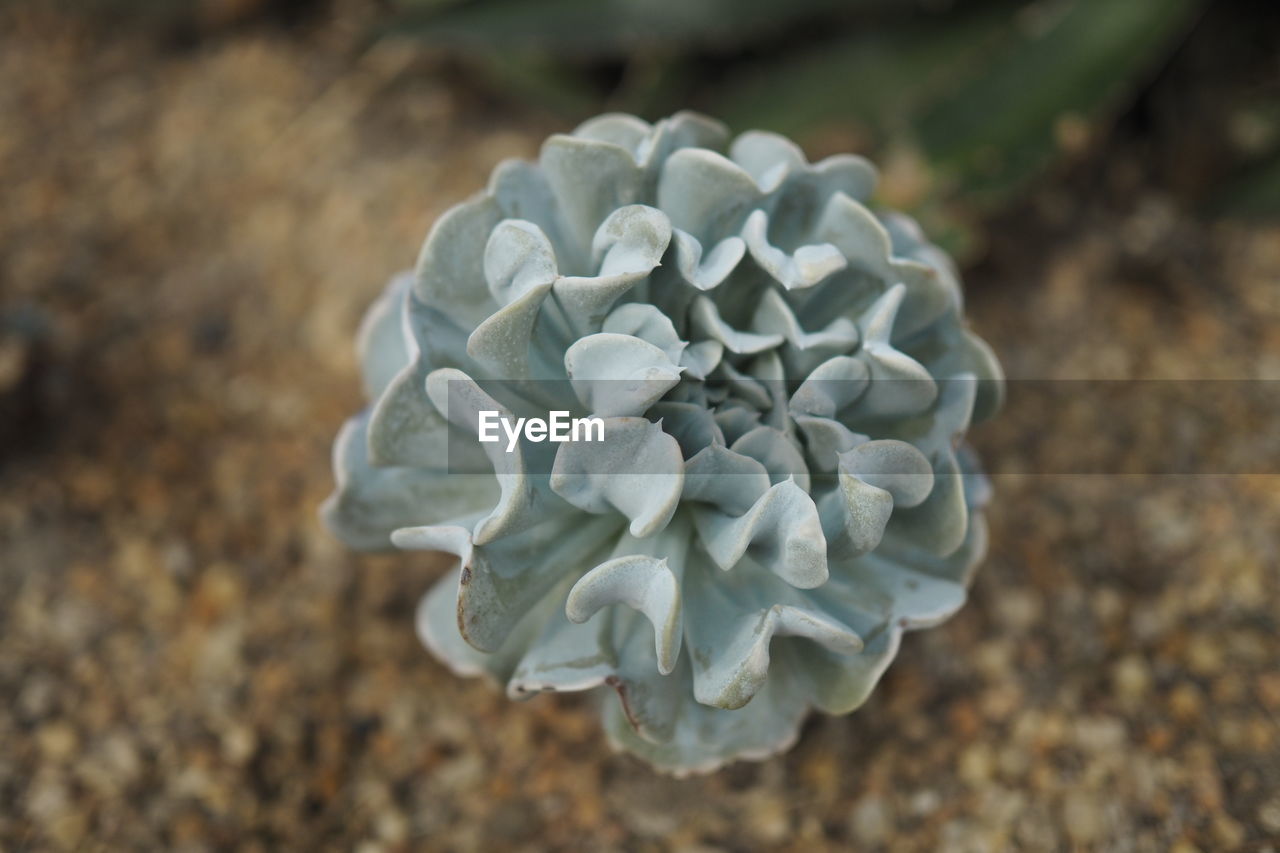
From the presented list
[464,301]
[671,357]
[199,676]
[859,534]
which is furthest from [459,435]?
[199,676]

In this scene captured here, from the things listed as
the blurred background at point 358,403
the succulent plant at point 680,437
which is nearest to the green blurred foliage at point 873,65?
the blurred background at point 358,403

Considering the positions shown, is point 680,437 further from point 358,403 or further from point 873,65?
point 873,65

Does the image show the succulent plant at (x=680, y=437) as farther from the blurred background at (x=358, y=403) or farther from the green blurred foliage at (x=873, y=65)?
the green blurred foliage at (x=873, y=65)

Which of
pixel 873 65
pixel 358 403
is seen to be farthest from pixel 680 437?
pixel 873 65

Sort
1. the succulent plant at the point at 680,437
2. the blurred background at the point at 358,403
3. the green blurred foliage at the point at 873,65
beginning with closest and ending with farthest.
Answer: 1. the succulent plant at the point at 680,437
2. the blurred background at the point at 358,403
3. the green blurred foliage at the point at 873,65

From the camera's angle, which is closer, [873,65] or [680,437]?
[680,437]

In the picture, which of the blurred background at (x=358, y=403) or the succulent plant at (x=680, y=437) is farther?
the blurred background at (x=358, y=403)
